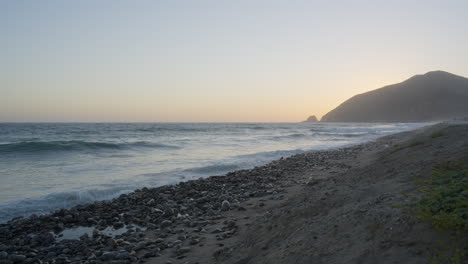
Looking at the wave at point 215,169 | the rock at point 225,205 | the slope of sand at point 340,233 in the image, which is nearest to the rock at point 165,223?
the slope of sand at point 340,233

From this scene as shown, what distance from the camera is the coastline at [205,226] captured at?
3.36 meters

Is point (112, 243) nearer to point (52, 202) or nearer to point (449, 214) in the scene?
point (52, 202)

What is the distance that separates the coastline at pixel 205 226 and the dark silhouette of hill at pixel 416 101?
330ft

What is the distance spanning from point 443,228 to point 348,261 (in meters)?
0.82

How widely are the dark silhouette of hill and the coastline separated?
330 ft

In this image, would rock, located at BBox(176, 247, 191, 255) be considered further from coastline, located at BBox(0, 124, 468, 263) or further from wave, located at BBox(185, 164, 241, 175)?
wave, located at BBox(185, 164, 241, 175)

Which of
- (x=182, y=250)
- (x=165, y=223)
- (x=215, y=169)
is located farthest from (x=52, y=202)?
(x=215, y=169)

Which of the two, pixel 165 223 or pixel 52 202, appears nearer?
pixel 165 223

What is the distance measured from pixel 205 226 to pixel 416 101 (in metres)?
125

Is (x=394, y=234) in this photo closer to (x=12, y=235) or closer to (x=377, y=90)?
(x=12, y=235)

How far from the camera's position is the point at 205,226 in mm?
5328

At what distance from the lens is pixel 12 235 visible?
5312 millimetres

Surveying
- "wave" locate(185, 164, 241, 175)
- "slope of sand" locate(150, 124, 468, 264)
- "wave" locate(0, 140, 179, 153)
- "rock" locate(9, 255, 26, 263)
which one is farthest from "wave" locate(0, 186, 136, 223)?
"wave" locate(0, 140, 179, 153)

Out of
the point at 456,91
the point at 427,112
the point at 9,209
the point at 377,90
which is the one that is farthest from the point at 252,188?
the point at 377,90
